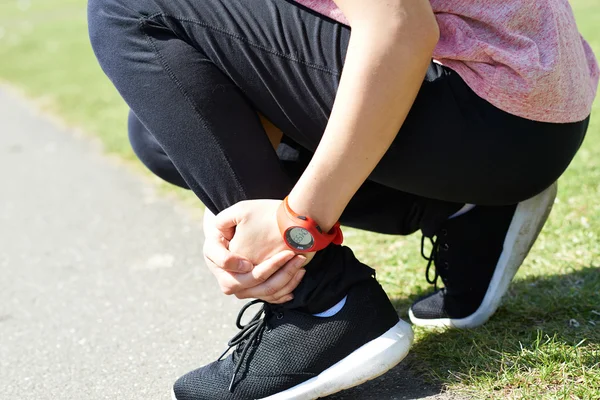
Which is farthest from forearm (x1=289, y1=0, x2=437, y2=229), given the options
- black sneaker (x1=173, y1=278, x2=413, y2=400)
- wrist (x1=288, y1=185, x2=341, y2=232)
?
black sneaker (x1=173, y1=278, x2=413, y2=400)

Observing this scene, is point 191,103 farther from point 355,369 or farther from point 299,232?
point 355,369

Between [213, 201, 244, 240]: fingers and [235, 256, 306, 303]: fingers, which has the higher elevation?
[213, 201, 244, 240]: fingers

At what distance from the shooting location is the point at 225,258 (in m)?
1.39

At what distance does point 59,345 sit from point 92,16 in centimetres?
95

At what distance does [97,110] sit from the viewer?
5.90 m

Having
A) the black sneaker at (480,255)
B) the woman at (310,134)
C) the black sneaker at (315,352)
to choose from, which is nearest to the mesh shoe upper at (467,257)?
the black sneaker at (480,255)

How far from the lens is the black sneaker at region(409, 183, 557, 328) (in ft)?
5.69

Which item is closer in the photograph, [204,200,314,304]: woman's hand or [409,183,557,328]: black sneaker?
[204,200,314,304]: woman's hand

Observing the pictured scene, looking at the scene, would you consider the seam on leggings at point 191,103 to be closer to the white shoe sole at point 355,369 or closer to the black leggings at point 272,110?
the black leggings at point 272,110

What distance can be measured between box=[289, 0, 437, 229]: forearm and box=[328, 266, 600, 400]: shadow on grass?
1.48 feet

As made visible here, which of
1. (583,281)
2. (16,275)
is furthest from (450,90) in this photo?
(16,275)

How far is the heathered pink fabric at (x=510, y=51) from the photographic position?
1.37 m

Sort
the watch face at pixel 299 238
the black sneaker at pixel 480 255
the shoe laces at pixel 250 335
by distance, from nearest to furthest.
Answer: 1. the watch face at pixel 299 238
2. the shoe laces at pixel 250 335
3. the black sneaker at pixel 480 255

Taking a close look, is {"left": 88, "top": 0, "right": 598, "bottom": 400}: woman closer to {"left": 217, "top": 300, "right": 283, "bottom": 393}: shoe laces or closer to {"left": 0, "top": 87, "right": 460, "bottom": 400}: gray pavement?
{"left": 217, "top": 300, "right": 283, "bottom": 393}: shoe laces
